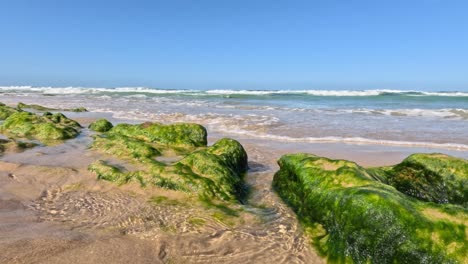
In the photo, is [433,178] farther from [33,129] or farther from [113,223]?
[33,129]

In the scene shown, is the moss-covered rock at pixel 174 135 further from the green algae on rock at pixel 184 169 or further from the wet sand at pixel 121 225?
the wet sand at pixel 121 225

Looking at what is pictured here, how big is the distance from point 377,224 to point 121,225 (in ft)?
7.30

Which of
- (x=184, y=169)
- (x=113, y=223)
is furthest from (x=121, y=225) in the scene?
(x=184, y=169)

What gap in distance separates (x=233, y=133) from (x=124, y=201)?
6.26 metres

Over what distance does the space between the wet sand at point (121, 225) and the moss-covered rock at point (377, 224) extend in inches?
9.1

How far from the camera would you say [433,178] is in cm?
425

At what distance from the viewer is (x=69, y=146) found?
6.54 m

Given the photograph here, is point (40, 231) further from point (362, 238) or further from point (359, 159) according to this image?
point (359, 159)

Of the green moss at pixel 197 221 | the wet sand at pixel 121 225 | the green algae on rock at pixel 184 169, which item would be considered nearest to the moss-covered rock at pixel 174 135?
the green algae on rock at pixel 184 169

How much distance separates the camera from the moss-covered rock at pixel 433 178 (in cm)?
411

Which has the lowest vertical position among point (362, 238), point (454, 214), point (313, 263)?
point (313, 263)

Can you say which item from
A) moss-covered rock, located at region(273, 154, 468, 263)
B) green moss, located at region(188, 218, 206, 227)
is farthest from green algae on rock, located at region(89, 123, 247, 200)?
moss-covered rock, located at region(273, 154, 468, 263)

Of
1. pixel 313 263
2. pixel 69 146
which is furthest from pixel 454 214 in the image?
pixel 69 146

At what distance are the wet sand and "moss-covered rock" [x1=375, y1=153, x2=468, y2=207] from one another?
5.22 ft
